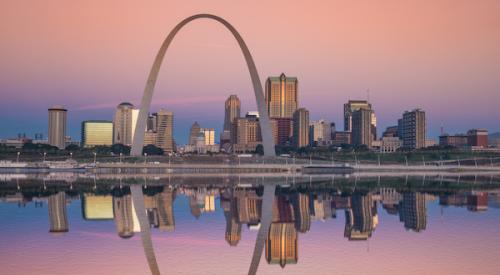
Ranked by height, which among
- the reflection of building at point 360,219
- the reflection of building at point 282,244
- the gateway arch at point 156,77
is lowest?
the reflection of building at point 282,244

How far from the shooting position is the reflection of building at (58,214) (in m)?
23.2

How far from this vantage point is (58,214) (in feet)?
91.6

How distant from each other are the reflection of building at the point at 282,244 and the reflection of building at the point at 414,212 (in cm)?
515

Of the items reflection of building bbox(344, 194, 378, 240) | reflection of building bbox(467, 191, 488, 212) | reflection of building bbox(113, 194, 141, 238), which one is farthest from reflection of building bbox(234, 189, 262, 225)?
reflection of building bbox(467, 191, 488, 212)

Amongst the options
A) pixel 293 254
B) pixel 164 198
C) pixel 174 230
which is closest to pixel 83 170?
pixel 164 198

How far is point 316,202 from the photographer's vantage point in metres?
34.5

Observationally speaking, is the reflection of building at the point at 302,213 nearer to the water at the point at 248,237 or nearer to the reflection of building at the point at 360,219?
the water at the point at 248,237

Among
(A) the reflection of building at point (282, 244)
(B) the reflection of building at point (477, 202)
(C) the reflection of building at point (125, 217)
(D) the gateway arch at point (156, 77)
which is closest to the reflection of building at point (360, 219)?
(A) the reflection of building at point (282, 244)

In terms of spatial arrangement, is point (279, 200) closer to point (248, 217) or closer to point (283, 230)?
point (248, 217)

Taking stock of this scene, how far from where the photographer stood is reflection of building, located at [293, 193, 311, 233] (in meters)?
23.5

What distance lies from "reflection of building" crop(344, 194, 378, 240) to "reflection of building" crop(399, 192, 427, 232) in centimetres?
138

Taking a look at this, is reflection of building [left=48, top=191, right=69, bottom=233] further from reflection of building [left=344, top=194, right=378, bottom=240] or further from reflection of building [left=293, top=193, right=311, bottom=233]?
reflection of building [left=344, top=194, right=378, bottom=240]

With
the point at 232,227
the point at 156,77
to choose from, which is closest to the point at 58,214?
the point at 232,227

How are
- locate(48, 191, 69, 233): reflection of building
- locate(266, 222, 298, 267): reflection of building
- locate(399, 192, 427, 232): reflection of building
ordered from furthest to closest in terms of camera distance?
locate(399, 192, 427, 232): reflection of building → locate(48, 191, 69, 233): reflection of building → locate(266, 222, 298, 267): reflection of building
